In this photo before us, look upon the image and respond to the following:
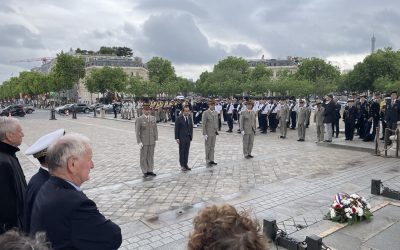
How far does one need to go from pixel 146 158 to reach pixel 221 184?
2.42 m

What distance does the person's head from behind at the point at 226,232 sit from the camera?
5.50 feet

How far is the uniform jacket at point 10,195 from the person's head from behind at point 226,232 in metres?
2.56

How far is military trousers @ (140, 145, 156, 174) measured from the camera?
9805mm

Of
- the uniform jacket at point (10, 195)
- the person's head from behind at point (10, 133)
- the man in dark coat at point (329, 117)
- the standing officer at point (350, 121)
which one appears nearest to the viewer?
the uniform jacket at point (10, 195)

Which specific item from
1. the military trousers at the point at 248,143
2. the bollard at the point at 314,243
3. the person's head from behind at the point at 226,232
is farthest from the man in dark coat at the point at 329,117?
the person's head from behind at the point at 226,232

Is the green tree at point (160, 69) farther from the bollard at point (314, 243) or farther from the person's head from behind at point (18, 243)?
the person's head from behind at point (18, 243)

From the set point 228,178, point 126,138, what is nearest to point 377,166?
point 228,178

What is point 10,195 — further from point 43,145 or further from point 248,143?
point 248,143

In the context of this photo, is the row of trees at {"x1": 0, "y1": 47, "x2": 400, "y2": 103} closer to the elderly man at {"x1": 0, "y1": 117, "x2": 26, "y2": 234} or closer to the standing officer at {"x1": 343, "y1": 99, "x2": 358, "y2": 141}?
the standing officer at {"x1": 343, "y1": 99, "x2": 358, "y2": 141}

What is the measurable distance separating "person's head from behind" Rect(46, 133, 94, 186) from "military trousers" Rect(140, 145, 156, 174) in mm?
7127

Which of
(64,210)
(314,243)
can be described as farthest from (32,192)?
(314,243)

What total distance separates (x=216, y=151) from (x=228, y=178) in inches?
179

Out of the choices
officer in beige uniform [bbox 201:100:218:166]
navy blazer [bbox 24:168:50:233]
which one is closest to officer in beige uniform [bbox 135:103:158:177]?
officer in beige uniform [bbox 201:100:218:166]

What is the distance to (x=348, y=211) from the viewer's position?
5.88 m
